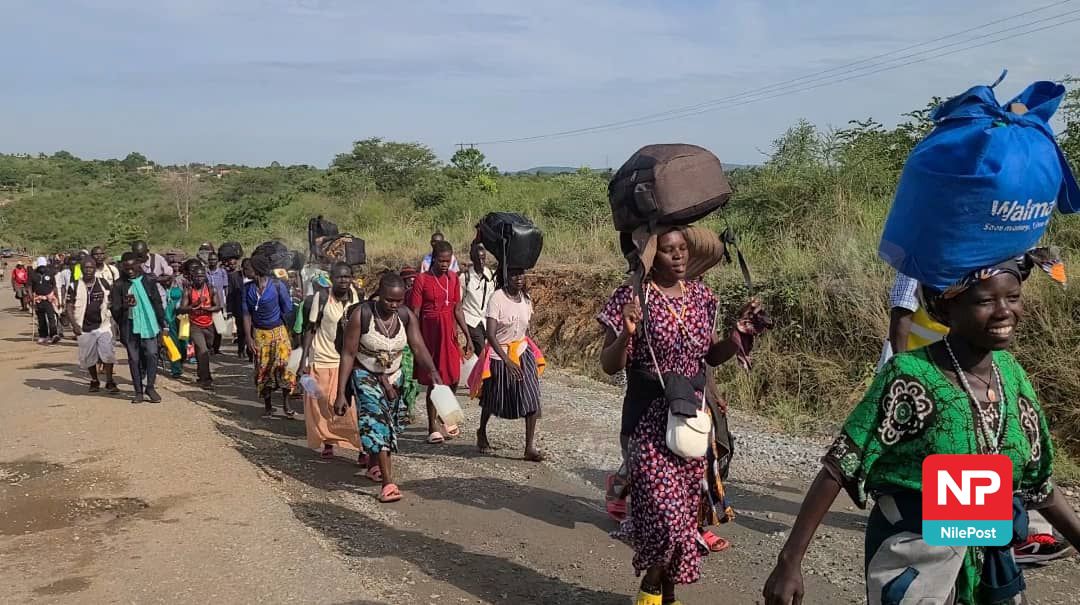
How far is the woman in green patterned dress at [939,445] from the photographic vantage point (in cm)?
240

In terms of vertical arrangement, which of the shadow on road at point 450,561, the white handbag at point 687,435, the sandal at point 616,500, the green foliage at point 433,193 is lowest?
the shadow on road at point 450,561

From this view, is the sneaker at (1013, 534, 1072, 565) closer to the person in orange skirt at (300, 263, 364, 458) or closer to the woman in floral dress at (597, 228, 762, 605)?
the woman in floral dress at (597, 228, 762, 605)

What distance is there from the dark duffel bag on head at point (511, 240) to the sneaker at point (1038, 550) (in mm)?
5344

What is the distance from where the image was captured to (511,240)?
8.02 meters

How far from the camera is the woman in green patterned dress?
2.40 metres

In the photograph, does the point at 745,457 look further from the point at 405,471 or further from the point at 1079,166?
the point at 1079,166

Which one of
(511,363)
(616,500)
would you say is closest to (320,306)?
(511,363)

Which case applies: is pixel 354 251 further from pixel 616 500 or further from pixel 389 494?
pixel 616 500

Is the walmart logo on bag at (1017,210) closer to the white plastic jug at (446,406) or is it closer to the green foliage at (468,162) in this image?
the white plastic jug at (446,406)

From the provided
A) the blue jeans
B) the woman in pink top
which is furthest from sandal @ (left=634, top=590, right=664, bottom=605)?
the blue jeans

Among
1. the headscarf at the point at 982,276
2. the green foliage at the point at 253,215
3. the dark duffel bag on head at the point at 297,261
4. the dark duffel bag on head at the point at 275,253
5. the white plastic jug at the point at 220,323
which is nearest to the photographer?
the headscarf at the point at 982,276

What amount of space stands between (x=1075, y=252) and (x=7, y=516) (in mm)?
9709

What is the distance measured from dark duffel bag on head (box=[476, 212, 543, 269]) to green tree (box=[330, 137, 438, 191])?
30.4m

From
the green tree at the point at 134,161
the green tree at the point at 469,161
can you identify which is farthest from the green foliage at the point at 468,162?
the green tree at the point at 134,161
